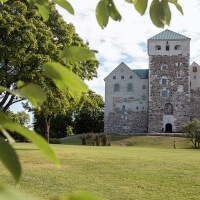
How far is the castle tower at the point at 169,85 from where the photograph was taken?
47.1m

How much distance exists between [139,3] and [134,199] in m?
5.58

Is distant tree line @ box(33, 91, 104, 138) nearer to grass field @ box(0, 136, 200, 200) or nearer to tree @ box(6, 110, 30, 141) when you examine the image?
tree @ box(6, 110, 30, 141)

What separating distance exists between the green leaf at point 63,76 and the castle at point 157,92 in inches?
1841

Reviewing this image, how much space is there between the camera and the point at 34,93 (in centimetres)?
72

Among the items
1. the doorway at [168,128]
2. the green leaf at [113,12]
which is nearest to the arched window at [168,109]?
the doorway at [168,128]

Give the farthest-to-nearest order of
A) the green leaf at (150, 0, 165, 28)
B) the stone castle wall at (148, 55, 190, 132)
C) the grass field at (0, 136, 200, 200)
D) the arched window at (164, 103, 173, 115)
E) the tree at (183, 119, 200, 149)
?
the arched window at (164, 103, 173, 115)
the stone castle wall at (148, 55, 190, 132)
the tree at (183, 119, 200, 149)
the grass field at (0, 136, 200, 200)
the green leaf at (150, 0, 165, 28)

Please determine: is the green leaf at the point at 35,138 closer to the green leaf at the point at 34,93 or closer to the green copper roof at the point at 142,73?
the green leaf at the point at 34,93

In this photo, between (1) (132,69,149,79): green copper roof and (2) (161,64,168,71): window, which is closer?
(2) (161,64,168,71): window

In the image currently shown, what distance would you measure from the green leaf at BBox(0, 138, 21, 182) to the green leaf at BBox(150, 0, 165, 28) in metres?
0.78

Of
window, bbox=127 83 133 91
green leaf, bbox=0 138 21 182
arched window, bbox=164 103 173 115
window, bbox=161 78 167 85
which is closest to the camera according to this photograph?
green leaf, bbox=0 138 21 182

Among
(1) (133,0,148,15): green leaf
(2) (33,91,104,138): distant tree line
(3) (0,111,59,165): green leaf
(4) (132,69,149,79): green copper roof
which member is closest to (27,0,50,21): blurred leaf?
(1) (133,0,148,15): green leaf

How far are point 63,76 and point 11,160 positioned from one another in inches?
7.4

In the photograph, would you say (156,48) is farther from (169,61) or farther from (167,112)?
(167,112)

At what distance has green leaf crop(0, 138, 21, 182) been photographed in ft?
2.02
